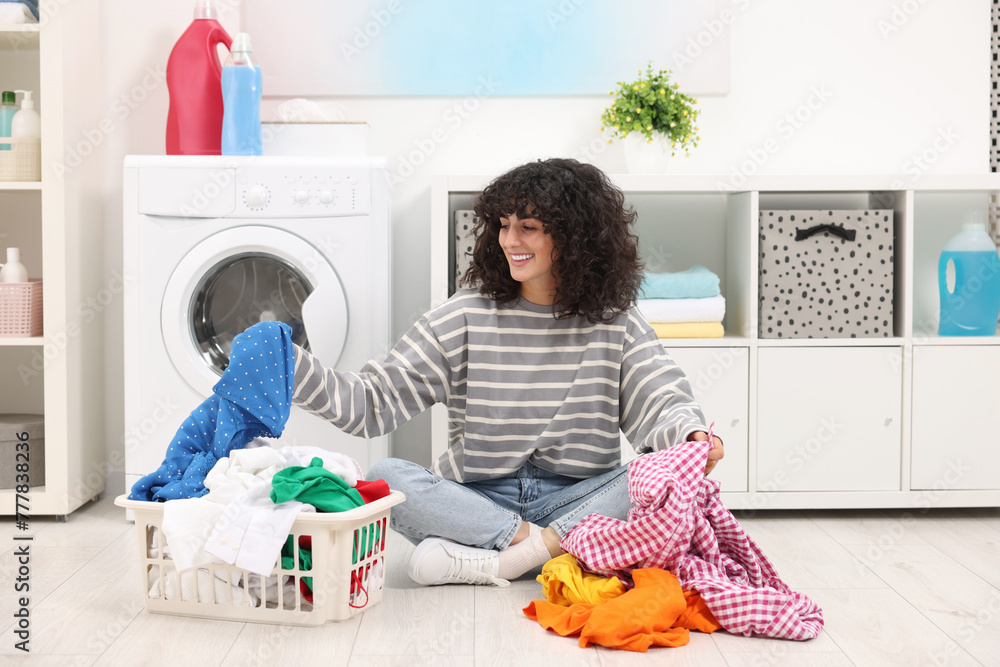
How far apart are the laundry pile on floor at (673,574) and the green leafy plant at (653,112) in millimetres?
1106

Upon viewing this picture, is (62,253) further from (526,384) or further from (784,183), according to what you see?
(784,183)

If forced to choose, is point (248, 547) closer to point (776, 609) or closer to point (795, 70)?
point (776, 609)

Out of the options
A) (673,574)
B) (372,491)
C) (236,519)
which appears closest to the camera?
(236,519)

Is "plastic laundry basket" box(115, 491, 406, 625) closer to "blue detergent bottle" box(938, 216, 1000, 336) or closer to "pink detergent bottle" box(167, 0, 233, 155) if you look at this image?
"pink detergent bottle" box(167, 0, 233, 155)

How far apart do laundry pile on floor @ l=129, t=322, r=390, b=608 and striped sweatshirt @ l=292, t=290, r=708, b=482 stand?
0.22m

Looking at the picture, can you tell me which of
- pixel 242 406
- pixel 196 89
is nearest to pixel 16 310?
pixel 196 89

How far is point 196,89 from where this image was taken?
230 centimetres

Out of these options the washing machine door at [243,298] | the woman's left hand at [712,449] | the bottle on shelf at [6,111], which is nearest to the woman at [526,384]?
the woman's left hand at [712,449]

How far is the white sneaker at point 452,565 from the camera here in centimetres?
167

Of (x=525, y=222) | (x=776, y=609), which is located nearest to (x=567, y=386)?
(x=525, y=222)

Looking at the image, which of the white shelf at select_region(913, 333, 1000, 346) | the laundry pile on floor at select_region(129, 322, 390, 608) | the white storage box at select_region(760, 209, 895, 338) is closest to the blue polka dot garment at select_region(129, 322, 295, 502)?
the laundry pile on floor at select_region(129, 322, 390, 608)

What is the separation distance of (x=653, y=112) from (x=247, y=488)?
1.47m

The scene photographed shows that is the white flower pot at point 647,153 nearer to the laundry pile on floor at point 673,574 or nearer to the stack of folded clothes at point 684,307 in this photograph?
the stack of folded clothes at point 684,307

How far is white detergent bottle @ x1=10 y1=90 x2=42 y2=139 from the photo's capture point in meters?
2.21
